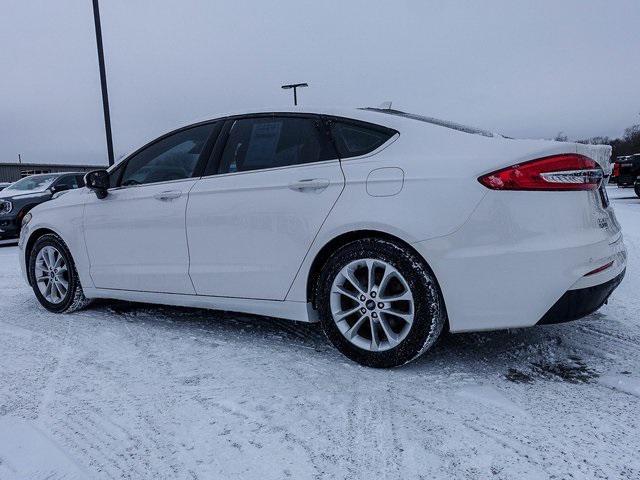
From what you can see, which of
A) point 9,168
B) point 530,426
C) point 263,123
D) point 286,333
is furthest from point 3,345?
point 9,168

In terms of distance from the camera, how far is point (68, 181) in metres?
12.1

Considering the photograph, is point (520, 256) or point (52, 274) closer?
point (520, 256)

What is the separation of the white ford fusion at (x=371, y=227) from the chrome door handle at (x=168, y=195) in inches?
0.6

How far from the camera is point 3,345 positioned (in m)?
3.47

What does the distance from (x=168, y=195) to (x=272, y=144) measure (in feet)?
2.86

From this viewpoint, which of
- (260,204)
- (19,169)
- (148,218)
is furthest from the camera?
(19,169)

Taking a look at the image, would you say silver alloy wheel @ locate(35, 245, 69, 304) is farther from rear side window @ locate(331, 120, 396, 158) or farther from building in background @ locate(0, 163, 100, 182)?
building in background @ locate(0, 163, 100, 182)

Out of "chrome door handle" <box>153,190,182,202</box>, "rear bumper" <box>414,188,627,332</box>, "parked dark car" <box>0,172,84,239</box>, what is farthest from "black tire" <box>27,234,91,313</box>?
"parked dark car" <box>0,172,84,239</box>

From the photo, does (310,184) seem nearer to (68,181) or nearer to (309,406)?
(309,406)

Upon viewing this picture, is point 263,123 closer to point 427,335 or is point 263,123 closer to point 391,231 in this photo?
point 391,231

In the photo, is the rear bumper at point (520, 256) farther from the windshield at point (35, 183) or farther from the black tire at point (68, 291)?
the windshield at point (35, 183)

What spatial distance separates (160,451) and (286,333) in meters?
1.58

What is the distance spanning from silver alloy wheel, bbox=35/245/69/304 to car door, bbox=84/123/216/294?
0.46 m

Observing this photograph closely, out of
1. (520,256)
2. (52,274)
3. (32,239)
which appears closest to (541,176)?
(520,256)
